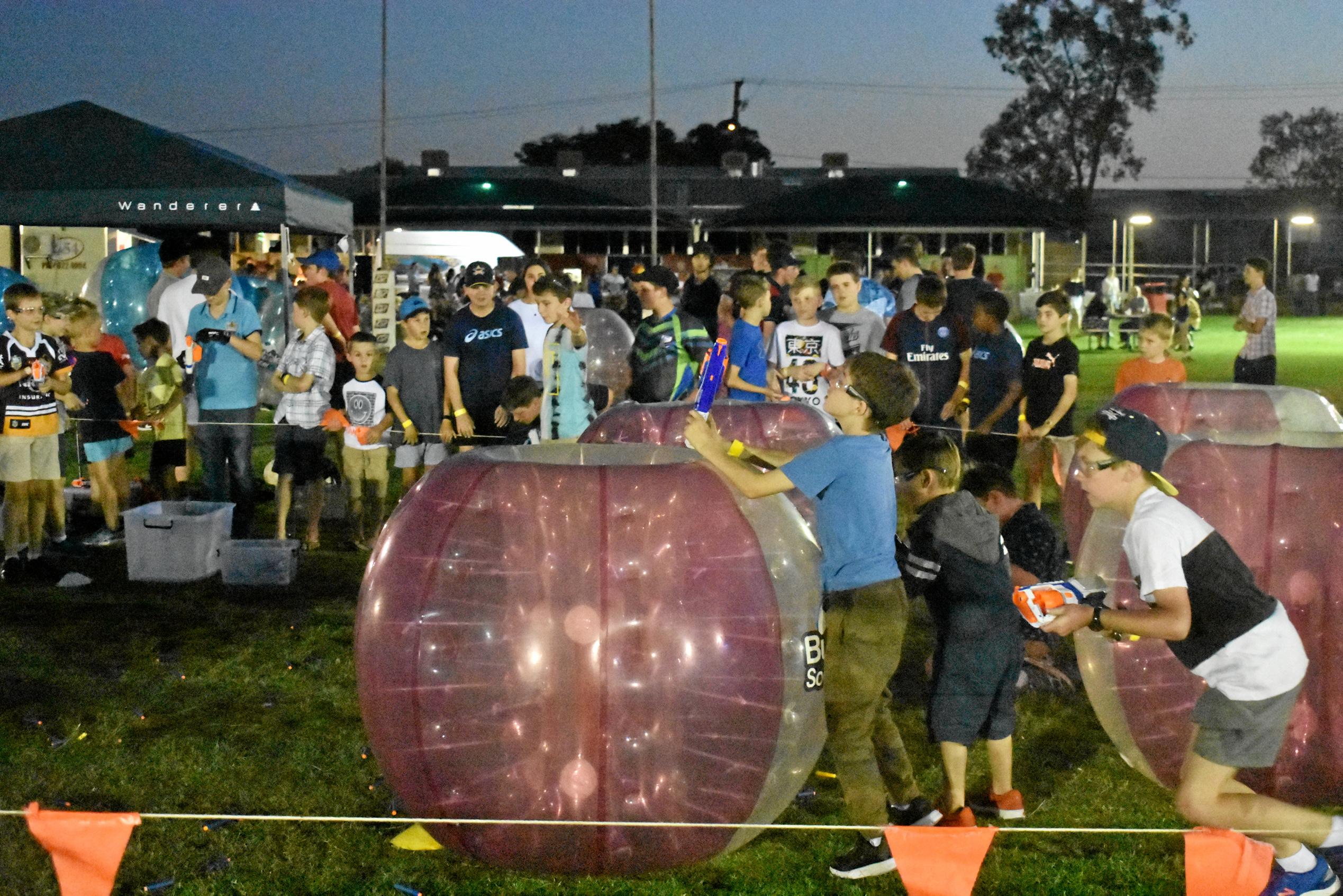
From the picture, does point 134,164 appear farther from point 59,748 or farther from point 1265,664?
point 1265,664

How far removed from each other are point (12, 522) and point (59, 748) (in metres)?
3.45

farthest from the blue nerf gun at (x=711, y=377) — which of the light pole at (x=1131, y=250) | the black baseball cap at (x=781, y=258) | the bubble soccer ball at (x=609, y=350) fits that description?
the light pole at (x=1131, y=250)

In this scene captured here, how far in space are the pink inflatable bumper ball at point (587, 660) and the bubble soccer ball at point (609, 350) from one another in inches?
264

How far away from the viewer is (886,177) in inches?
1163

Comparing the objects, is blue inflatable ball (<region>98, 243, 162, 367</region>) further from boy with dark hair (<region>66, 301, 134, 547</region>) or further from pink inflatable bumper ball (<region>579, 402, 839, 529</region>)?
pink inflatable bumper ball (<region>579, 402, 839, 529</region>)

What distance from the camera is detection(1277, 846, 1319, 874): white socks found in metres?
4.30

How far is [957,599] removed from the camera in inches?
201

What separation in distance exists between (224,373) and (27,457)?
136 cm

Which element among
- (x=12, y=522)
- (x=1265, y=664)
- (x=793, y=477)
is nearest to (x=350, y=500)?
(x=12, y=522)

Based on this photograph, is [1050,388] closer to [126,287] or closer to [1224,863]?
[1224,863]

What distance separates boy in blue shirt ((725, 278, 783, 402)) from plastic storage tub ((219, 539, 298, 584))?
2822 millimetres

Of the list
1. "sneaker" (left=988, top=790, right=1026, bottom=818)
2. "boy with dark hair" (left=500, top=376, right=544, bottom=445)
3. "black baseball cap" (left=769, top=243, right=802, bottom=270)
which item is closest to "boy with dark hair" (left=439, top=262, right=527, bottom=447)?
"boy with dark hair" (left=500, top=376, right=544, bottom=445)

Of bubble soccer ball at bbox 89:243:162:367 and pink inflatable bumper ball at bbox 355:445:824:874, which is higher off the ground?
bubble soccer ball at bbox 89:243:162:367

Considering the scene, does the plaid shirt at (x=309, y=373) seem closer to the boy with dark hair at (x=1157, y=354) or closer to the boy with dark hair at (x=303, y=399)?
the boy with dark hair at (x=303, y=399)
